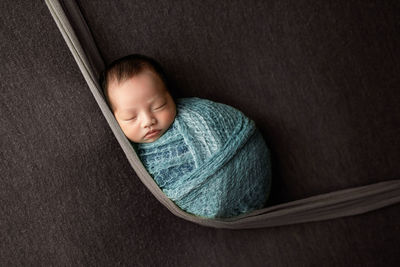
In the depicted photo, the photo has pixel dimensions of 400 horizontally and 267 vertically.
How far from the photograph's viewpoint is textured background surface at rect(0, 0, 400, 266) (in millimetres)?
1058

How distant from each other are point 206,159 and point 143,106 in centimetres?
20

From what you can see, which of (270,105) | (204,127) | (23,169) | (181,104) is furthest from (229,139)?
(23,169)

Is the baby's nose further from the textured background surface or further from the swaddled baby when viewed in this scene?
the textured background surface

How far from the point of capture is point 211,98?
1.13 m

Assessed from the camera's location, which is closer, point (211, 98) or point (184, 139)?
point (184, 139)

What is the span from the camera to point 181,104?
98cm

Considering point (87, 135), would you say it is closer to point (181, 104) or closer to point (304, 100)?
point (181, 104)

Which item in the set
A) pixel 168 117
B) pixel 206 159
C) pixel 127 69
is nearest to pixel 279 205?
pixel 206 159

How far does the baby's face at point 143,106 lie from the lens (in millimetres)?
874

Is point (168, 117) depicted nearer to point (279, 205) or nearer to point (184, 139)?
point (184, 139)

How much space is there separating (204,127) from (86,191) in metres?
0.43

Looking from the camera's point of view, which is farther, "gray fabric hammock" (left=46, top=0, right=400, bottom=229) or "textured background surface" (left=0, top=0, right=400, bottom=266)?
"textured background surface" (left=0, top=0, right=400, bottom=266)

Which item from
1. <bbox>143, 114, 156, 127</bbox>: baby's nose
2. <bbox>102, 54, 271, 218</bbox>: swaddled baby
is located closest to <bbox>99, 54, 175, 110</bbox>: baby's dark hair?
<bbox>102, 54, 271, 218</bbox>: swaddled baby

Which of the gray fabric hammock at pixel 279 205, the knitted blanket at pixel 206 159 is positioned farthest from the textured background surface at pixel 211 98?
the knitted blanket at pixel 206 159
